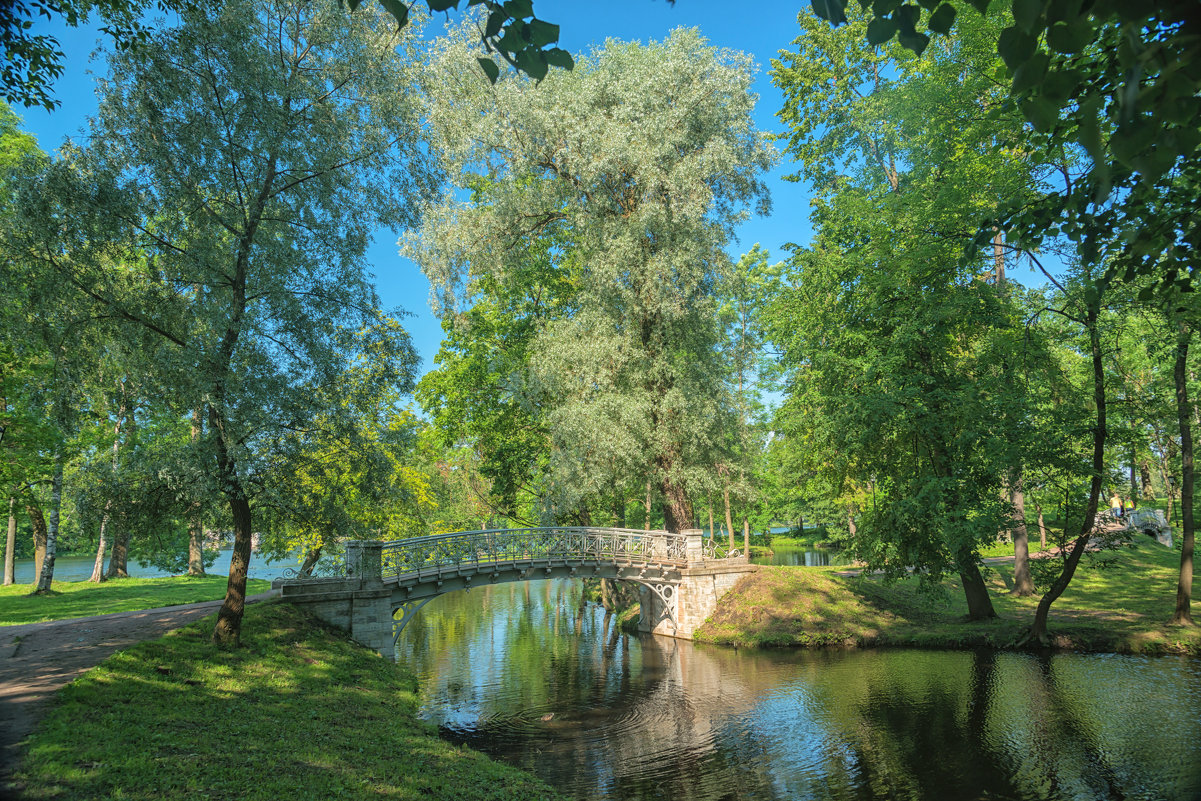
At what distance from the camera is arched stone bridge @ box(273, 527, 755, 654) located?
17266mm

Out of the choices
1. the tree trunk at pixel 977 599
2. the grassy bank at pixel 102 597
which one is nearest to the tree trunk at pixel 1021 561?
the tree trunk at pixel 977 599

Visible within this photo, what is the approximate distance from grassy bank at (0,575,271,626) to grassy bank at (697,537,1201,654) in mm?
17224

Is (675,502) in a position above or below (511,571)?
above

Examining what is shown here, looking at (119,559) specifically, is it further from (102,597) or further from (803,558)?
(803,558)

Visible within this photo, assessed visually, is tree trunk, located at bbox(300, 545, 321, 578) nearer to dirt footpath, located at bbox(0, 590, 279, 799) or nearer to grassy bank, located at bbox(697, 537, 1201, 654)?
dirt footpath, located at bbox(0, 590, 279, 799)

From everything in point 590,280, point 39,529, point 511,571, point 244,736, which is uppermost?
point 590,280

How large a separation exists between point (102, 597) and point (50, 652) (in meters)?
10.9

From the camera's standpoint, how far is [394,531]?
25328 millimetres

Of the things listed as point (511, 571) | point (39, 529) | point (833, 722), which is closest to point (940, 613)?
point (833, 722)

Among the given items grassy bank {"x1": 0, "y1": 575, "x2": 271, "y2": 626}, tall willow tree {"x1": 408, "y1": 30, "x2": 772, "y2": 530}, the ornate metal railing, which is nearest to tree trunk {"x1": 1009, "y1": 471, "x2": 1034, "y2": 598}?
tall willow tree {"x1": 408, "y1": 30, "x2": 772, "y2": 530}

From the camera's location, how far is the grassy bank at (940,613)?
17.1 meters

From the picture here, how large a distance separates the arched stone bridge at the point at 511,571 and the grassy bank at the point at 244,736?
90.5 inches

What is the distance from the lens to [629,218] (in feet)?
74.4

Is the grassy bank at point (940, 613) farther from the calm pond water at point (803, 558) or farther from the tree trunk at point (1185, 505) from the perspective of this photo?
the calm pond water at point (803, 558)
